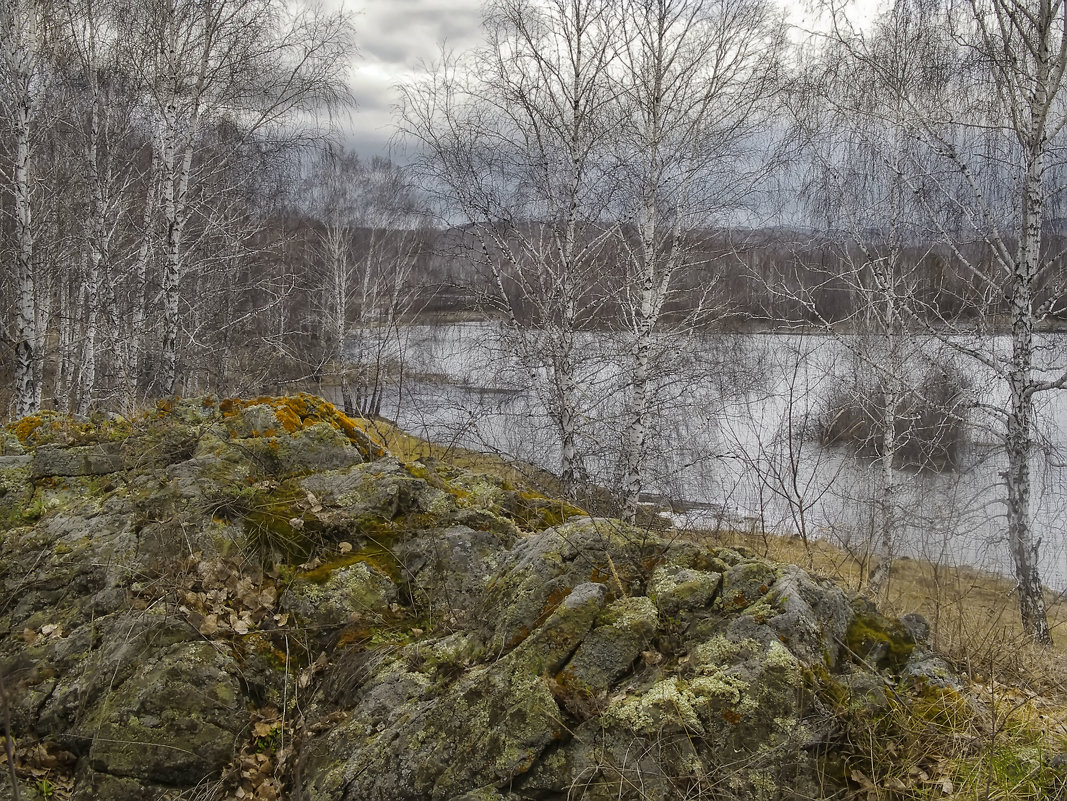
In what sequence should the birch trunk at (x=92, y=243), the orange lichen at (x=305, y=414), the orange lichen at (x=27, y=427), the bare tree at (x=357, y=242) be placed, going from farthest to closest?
the bare tree at (x=357, y=242), the birch trunk at (x=92, y=243), the orange lichen at (x=27, y=427), the orange lichen at (x=305, y=414)

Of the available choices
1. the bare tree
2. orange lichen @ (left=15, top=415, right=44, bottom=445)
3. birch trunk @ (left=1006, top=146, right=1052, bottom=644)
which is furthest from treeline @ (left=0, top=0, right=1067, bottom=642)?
the bare tree

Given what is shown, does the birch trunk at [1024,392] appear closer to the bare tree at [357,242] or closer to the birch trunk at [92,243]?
the birch trunk at [92,243]

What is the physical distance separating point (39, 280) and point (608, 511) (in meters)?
8.90

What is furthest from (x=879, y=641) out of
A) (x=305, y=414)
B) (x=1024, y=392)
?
(x=1024, y=392)

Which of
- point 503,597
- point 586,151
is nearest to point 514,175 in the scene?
point 586,151

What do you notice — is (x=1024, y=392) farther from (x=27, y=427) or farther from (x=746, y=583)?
(x=27, y=427)

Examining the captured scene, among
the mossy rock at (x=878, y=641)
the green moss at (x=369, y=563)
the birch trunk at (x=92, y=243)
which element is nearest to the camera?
the mossy rock at (x=878, y=641)

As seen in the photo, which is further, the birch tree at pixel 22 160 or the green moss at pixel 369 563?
the birch tree at pixel 22 160

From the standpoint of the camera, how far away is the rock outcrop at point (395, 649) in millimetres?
2248

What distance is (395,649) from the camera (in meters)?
2.99

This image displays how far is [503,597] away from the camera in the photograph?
114 inches

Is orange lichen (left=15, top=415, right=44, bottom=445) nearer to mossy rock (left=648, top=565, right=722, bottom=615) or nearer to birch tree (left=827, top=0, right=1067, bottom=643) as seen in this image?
mossy rock (left=648, top=565, right=722, bottom=615)

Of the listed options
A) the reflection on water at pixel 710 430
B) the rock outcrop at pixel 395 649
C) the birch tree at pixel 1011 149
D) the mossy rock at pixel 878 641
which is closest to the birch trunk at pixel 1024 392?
the birch tree at pixel 1011 149

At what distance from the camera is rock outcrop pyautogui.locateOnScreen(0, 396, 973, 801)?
2248 millimetres
